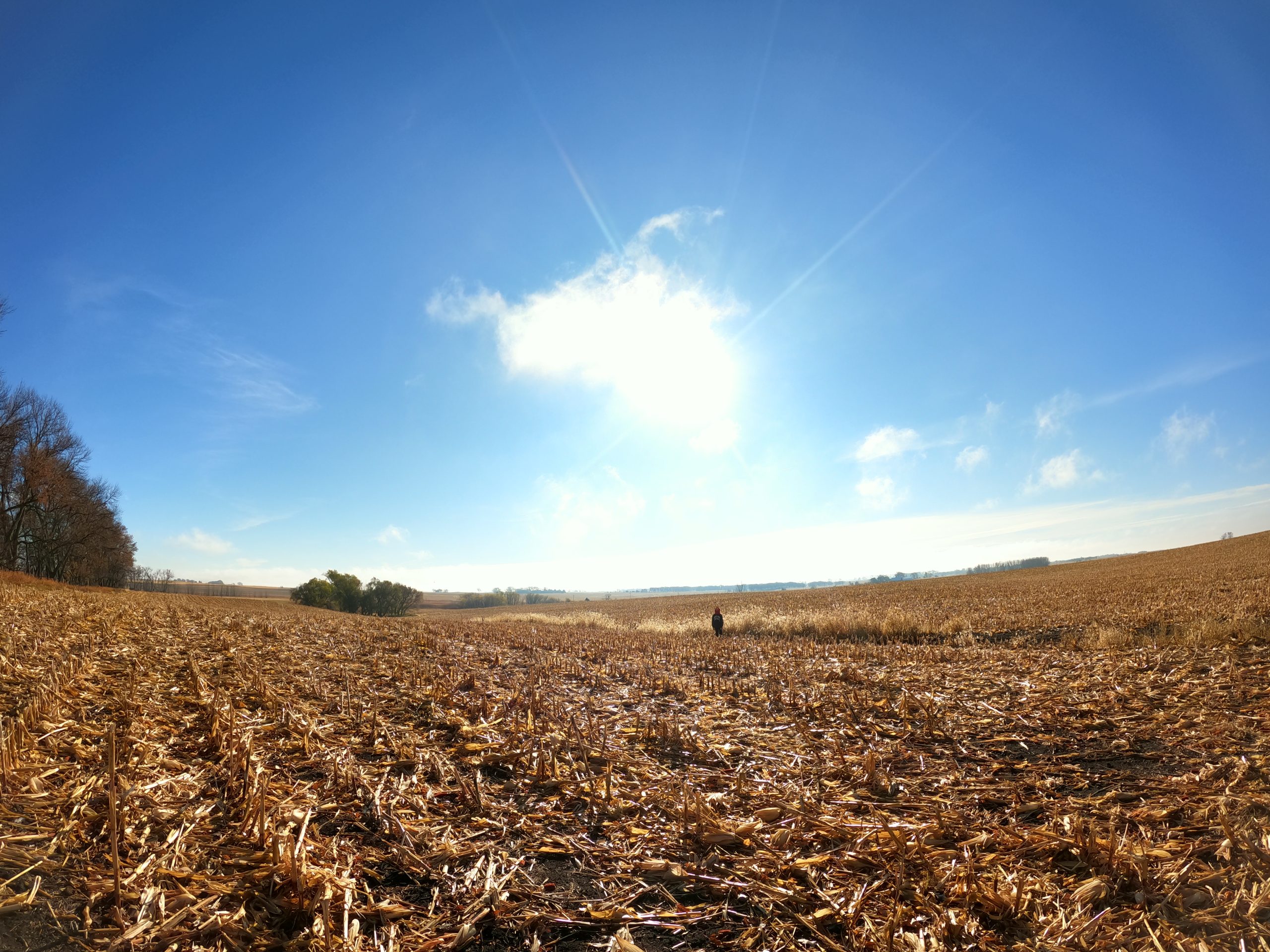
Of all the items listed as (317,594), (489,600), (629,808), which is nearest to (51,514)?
(317,594)

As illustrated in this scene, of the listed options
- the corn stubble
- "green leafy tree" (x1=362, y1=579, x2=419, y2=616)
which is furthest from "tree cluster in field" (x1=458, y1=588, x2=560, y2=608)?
the corn stubble

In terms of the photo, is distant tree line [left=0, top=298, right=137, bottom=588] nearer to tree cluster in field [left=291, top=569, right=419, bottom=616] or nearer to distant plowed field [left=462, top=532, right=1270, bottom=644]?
tree cluster in field [left=291, top=569, right=419, bottom=616]

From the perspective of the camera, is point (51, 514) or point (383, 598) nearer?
point (51, 514)

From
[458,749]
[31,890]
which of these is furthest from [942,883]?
[31,890]

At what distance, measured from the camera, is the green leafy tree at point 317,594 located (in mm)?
71312

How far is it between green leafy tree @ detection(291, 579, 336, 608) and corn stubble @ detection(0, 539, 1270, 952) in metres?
71.3

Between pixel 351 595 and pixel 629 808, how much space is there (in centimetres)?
8165

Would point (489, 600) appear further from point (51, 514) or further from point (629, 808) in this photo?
point (629, 808)

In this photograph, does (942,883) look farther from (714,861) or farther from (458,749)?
(458,749)

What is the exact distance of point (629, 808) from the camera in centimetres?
475

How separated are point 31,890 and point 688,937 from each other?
12.5 feet

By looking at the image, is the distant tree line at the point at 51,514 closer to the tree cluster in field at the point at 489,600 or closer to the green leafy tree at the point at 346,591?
the green leafy tree at the point at 346,591

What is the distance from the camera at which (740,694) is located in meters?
9.30

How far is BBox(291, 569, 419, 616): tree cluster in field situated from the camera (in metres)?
71.9
